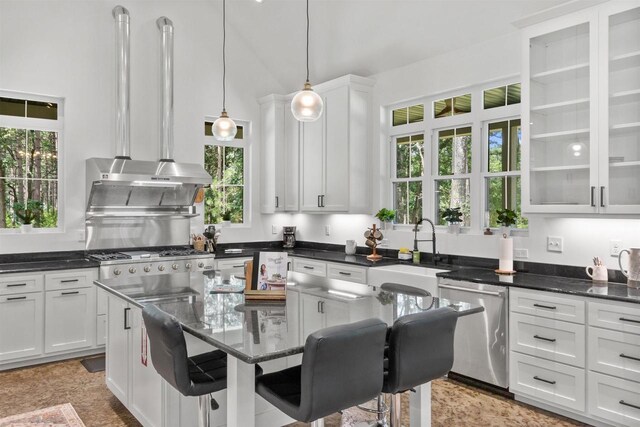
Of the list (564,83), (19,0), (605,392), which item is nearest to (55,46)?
(19,0)

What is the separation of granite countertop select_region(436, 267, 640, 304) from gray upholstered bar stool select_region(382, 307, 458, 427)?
4.63 feet

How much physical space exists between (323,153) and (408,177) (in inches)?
A: 41.2

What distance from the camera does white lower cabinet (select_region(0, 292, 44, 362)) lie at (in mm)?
4176

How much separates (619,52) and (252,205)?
4.47m

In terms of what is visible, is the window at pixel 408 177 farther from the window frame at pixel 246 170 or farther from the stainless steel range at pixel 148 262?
the stainless steel range at pixel 148 262

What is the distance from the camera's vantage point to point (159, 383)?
2635mm

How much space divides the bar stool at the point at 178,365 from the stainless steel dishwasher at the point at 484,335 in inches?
81.4

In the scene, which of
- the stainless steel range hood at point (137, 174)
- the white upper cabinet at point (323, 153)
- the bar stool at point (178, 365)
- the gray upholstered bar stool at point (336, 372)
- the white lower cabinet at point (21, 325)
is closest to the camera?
the gray upholstered bar stool at point (336, 372)

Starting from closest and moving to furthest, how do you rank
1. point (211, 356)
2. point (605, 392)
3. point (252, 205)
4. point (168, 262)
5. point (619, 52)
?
1. point (211, 356)
2. point (605, 392)
3. point (619, 52)
4. point (168, 262)
5. point (252, 205)

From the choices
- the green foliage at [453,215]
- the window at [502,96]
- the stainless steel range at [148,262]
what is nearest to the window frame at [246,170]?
the stainless steel range at [148,262]

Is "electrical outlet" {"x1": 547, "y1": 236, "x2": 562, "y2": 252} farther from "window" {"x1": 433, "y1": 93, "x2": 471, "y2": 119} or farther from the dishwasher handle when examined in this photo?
"window" {"x1": 433, "y1": 93, "x2": 471, "y2": 119}

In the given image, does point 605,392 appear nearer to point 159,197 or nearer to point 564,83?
point 564,83

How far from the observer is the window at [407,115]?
513 centimetres

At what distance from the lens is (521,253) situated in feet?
13.3
